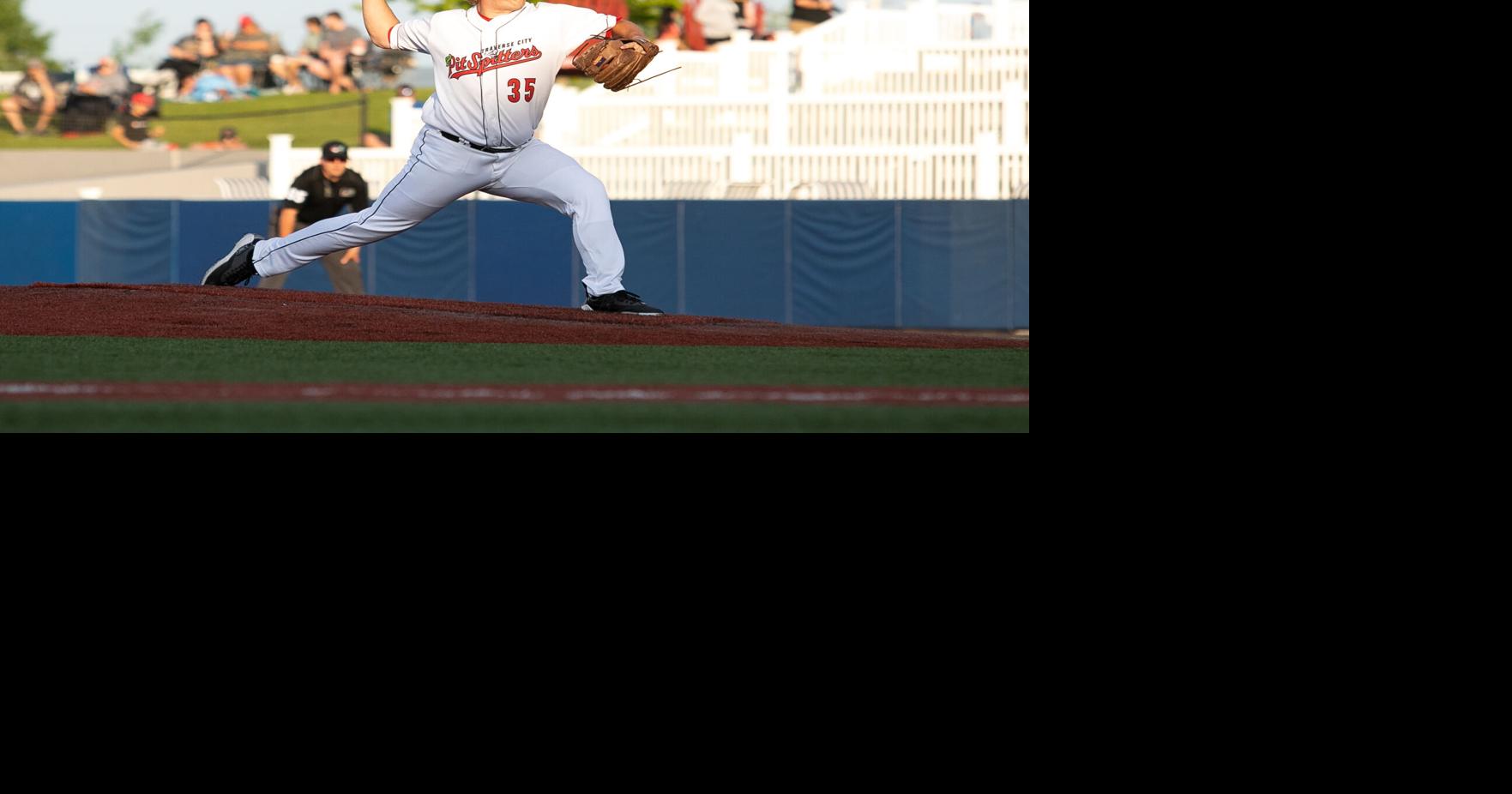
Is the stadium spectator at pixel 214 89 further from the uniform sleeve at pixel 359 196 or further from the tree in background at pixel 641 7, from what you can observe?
the uniform sleeve at pixel 359 196

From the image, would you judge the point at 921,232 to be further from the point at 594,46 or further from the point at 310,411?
the point at 310,411

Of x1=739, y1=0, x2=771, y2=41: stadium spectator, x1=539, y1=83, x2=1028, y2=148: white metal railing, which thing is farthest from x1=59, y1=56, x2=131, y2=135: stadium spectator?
x1=539, y1=83, x2=1028, y2=148: white metal railing

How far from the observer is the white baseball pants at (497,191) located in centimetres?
809

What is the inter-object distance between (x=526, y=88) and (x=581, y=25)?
1.31 feet

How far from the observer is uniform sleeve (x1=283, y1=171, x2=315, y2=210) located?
41.7 ft

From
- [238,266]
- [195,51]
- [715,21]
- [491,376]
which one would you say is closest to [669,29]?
[715,21]

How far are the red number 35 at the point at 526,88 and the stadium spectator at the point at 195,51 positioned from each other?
32.3 m

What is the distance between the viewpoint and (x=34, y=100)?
3494 cm

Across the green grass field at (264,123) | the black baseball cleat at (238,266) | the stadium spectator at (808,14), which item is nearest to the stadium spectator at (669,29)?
the stadium spectator at (808,14)

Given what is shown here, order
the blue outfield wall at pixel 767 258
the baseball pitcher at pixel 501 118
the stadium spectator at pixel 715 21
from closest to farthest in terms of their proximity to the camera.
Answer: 1. the baseball pitcher at pixel 501 118
2. the blue outfield wall at pixel 767 258
3. the stadium spectator at pixel 715 21

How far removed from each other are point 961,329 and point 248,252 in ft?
41.9

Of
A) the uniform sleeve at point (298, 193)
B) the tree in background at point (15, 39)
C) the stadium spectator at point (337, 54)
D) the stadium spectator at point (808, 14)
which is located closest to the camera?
the uniform sleeve at point (298, 193)

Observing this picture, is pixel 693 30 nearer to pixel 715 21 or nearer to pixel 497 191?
pixel 715 21

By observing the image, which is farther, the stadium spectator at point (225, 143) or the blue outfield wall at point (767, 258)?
the stadium spectator at point (225, 143)
